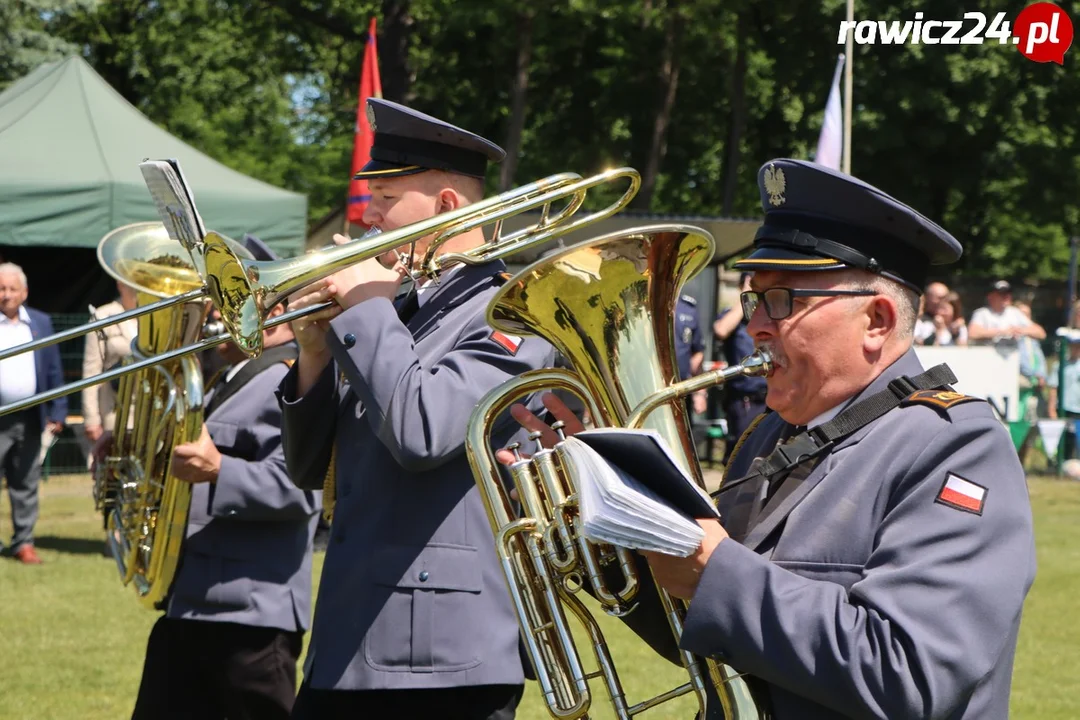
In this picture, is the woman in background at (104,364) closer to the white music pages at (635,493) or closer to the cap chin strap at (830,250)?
the cap chin strap at (830,250)

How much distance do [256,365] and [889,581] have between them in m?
2.61

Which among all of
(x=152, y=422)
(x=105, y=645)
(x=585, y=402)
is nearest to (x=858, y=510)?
(x=585, y=402)

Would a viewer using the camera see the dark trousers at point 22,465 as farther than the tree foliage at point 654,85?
No

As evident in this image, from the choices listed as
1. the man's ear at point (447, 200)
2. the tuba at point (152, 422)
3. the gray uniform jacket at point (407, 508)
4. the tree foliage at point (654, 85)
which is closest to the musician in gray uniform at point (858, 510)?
the gray uniform jacket at point (407, 508)

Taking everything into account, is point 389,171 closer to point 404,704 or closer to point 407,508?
point 407,508

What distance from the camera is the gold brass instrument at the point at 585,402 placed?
2.40 meters

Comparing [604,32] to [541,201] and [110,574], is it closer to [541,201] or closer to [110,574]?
[110,574]

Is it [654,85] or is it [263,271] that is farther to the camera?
[654,85]

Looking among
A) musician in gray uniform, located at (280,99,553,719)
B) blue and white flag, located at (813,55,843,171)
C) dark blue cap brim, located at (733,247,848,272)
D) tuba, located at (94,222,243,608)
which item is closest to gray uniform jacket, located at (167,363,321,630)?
tuba, located at (94,222,243,608)

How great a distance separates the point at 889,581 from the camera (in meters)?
2.09

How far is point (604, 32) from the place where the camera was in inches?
968

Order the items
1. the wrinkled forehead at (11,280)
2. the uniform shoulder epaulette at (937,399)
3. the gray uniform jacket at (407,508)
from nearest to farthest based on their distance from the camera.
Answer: the uniform shoulder epaulette at (937,399) < the gray uniform jacket at (407,508) < the wrinkled forehead at (11,280)

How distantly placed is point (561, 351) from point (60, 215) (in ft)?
33.3

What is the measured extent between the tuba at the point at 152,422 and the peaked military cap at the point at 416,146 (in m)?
0.93
